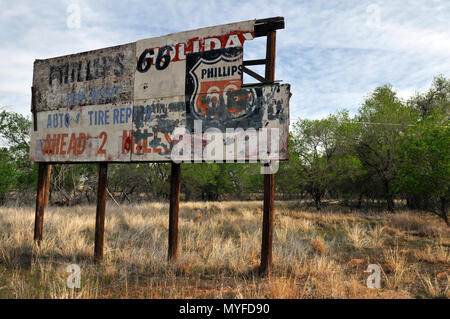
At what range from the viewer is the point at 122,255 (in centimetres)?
664

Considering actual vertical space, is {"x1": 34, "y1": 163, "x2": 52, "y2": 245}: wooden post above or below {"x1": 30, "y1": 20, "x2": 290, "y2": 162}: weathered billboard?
below

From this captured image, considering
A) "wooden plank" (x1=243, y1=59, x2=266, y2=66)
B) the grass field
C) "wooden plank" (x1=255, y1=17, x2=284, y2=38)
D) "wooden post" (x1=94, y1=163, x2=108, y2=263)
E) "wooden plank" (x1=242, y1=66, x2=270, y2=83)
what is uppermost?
"wooden plank" (x1=255, y1=17, x2=284, y2=38)

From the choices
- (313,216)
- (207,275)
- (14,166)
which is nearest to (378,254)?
(207,275)

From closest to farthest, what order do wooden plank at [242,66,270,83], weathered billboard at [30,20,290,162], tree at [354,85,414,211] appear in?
weathered billboard at [30,20,290,162]
wooden plank at [242,66,270,83]
tree at [354,85,414,211]

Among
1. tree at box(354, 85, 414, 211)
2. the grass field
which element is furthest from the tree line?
the grass field

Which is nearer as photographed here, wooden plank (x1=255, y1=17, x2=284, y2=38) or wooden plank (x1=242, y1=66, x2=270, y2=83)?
wooden plank (x1=255, y1=17, x2=284, y2=38)

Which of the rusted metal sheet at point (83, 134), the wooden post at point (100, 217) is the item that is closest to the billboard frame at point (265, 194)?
the wooden post at point (100, 217)

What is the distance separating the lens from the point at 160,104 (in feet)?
19.9

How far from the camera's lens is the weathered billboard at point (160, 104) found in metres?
5.31

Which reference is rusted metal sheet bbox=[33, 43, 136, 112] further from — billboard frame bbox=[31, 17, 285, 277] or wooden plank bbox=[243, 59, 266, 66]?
wooden plank bbox=[243, 59, 266, 66]

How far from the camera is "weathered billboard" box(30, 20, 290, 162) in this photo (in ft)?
17.4

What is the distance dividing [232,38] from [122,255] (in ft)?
17.4

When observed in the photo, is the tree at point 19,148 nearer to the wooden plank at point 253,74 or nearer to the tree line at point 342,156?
the tree line at point 342,156
